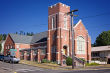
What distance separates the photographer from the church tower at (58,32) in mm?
38812

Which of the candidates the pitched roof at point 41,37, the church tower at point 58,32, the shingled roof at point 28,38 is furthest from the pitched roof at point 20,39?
the church tower at point 58,32

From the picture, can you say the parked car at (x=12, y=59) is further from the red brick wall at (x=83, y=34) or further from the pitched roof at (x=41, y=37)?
the red brick wall at (x=83, y=34)

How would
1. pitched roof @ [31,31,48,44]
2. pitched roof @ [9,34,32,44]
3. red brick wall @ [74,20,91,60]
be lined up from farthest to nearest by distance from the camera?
pitched roof @ [9,34,32,44], pitched roof @ [31,31,48,44], red brick wall @ [74,20,91,60]

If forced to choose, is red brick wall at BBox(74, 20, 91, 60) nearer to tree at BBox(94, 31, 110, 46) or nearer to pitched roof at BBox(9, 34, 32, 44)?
pitched roof at BBox(9, 34, 32, 44)

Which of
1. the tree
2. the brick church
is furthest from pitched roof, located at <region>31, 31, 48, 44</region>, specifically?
the tree

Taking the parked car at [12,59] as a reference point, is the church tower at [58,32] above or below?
above

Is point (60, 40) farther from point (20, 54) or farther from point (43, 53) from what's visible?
point (20, 54)

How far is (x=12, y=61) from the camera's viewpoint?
→ 36.2 m

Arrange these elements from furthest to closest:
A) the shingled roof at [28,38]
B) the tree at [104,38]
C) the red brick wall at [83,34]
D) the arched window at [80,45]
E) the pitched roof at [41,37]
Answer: the tree at [104,38]
the shingled roof at [28,38]
the pitched roof at [41,37]
the red brick wall at [83,34]
the arched window at [80,45]

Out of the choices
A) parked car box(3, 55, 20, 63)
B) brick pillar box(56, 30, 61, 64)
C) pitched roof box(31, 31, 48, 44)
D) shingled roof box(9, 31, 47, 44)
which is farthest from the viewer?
shingled roof box(9, 31, 47, 44)

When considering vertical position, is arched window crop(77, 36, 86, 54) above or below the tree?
below

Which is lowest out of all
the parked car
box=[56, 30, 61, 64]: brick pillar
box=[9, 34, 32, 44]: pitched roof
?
the parked car

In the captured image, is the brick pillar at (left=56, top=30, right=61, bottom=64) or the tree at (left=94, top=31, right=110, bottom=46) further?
the tree at (left=94, top=31, right=110, bottom=46)

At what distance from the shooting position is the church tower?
38812 millimetres
